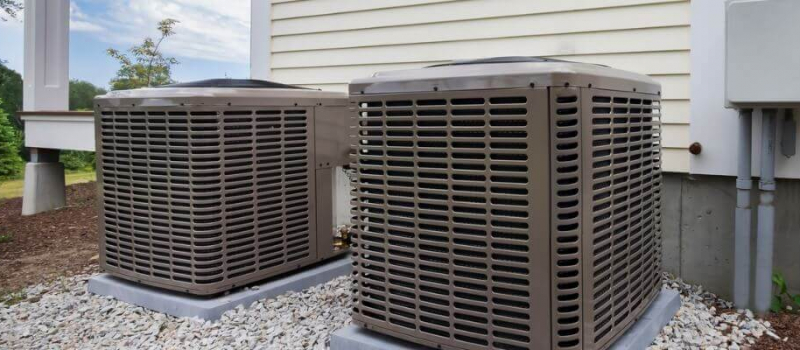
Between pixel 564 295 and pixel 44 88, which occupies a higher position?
pixel 44 88

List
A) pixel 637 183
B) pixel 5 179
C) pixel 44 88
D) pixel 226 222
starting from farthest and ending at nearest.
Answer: pixel 5 179 < pixel 44 88 < pixel 226 222 < pixel 637 183

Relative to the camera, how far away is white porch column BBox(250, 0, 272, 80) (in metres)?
4.46

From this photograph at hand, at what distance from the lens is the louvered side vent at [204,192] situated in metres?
2.53

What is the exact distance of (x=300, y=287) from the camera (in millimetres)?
2891

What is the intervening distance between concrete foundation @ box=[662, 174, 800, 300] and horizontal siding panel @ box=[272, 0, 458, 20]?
A: 76.9 inches

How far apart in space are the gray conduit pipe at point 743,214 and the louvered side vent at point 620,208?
0.48m

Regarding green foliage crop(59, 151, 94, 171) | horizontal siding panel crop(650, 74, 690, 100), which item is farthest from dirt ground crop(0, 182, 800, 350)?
green foliage crop(59, 151, 94, 171)

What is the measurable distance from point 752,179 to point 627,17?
3.47 ft

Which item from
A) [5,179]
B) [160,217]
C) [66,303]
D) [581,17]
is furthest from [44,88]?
[581,17]

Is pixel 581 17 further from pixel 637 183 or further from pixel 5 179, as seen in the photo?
pixel 5 179

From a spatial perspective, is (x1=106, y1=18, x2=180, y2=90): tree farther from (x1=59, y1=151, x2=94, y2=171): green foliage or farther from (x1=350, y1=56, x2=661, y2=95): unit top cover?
(x1=350, y1=56, x2=661, y2=95): unit top cover

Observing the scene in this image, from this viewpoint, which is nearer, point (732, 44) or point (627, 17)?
point (732, 44)

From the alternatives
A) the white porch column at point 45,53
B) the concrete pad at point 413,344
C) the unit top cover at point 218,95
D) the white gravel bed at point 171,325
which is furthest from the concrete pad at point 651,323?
the white porch column at point 45,53

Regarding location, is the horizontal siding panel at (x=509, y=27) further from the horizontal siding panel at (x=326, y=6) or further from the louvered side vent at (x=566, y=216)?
the louvered side vent at (x=566, y=216)
